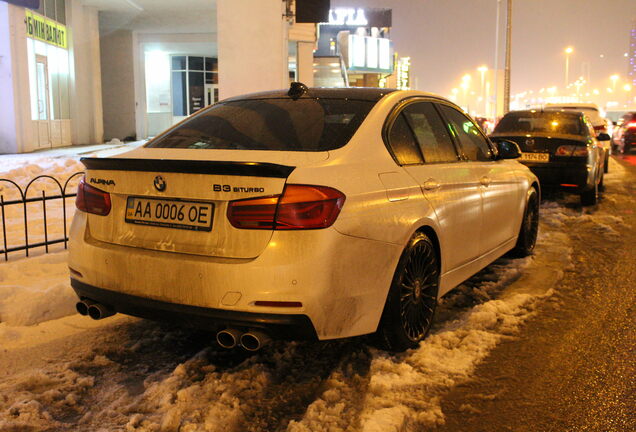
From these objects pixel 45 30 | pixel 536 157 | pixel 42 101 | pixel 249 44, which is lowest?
pixel 536 157

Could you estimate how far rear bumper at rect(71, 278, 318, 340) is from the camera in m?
3.08

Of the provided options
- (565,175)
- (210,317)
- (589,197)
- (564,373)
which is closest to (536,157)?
(565,175)

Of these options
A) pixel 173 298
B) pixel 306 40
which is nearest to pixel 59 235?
pixel 173 298

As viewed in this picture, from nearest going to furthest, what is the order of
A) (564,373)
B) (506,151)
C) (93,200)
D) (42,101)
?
1. (93,200)
2. (564,373)
3. (506,151)
4. (42,101)

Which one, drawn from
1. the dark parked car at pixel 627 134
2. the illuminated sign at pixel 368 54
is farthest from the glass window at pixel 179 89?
the dark parked car at pixel 627 134

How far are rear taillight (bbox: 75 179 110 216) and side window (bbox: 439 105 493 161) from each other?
2615mm

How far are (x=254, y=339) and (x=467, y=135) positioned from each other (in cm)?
289

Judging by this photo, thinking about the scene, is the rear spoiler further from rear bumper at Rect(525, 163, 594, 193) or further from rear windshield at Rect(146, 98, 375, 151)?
rear bumper at Rect(525, 163, 594, 193)

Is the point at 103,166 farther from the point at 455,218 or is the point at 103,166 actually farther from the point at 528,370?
the point at 528,370

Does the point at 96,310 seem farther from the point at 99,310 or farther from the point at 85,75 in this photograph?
the point at 85,75

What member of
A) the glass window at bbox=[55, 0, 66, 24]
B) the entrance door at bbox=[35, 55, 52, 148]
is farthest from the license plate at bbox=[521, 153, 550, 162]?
the glass window at bbox=[55, 0, 66, 24]

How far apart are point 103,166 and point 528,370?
2.73 meters

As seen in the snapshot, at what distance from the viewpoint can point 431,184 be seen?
4.07m

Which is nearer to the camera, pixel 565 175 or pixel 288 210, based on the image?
pixel 288 210
